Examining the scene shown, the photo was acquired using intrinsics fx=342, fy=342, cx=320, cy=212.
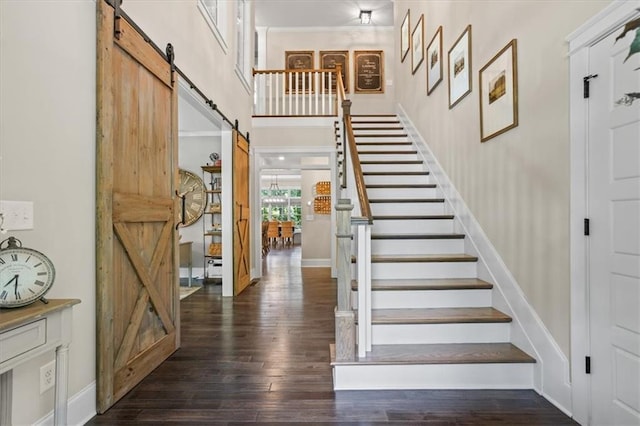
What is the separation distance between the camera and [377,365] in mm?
2191

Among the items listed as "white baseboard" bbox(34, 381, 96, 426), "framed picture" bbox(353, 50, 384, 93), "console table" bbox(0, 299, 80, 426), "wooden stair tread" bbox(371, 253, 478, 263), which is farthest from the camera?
"framed picture" bbox(353, 50, 384, 93)

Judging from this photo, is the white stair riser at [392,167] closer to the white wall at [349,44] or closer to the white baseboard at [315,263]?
the white baseboard at [315,263]

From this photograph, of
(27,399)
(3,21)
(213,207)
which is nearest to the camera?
(3,21)

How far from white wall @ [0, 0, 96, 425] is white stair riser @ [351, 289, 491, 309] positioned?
1834mm

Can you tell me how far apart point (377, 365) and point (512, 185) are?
5.26 feet

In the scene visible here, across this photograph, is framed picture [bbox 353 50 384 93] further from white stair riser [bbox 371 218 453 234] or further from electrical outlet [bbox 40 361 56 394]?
electrical outlet [bbox 40 361 56 394]

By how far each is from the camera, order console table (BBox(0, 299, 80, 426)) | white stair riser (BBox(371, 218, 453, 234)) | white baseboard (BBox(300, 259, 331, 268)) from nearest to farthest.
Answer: console table (BBox(0, 299, 80, 426)) < white stair riser (BBox(371, 218, 453, 234)) < white baseboard (BBox(300, 259, 331, 268))

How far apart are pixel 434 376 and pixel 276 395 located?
3.34 feet

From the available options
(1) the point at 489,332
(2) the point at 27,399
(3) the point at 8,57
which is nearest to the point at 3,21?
(3) the point at 8,57

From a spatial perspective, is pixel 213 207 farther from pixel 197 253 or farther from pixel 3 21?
pixel 3 21

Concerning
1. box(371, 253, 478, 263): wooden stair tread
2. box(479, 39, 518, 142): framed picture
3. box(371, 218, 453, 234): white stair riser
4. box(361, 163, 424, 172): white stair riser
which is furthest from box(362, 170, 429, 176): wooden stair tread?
box(371, 253, 478, 263): wooden stair tread

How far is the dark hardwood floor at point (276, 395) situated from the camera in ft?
6.27

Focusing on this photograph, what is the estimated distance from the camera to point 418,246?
3307mm

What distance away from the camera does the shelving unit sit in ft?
19.1
